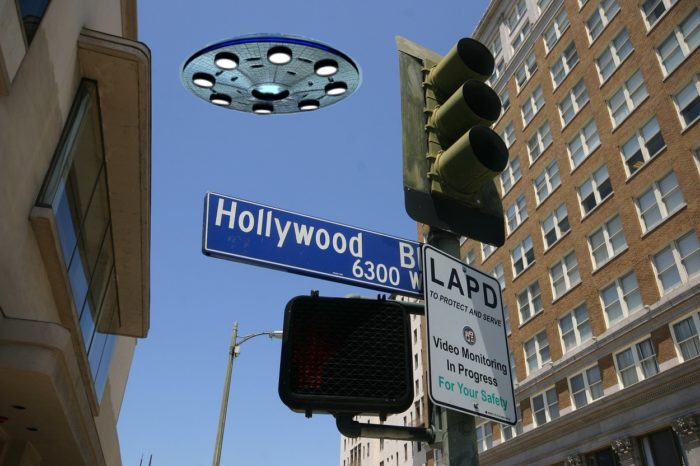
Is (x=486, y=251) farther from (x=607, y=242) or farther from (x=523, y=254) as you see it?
(x=607, y=242)

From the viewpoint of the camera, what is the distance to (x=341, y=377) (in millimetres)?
2898

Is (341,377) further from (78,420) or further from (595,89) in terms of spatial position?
(595,89)

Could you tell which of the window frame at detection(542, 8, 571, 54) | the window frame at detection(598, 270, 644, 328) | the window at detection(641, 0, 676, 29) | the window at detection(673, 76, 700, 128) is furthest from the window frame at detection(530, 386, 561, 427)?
the window frame at detection(542, 8, 571, 54)

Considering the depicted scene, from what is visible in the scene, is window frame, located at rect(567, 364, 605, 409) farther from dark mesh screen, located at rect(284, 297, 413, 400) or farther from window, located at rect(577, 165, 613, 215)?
dark mesh screen, located at rect(284, 297, 413, 400)

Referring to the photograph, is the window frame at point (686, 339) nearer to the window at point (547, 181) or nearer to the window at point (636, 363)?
the window at point (636, 363)

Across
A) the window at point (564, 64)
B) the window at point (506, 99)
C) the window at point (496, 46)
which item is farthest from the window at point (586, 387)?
the window at point (496, 46)

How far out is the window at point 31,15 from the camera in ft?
23.2

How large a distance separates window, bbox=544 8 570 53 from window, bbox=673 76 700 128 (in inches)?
498

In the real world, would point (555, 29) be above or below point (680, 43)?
above

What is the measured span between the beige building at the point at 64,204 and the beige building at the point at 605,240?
71.6 ft

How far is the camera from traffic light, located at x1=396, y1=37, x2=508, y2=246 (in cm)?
323

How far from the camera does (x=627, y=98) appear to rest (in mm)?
30844

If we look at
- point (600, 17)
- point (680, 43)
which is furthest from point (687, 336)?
point (600, 17)

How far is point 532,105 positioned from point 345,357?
40559 mm
